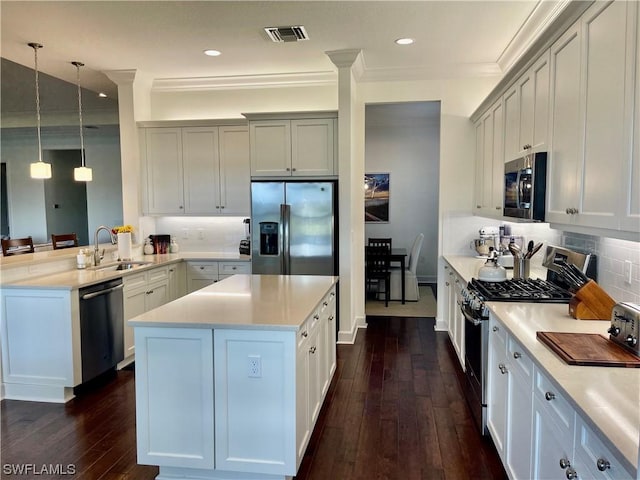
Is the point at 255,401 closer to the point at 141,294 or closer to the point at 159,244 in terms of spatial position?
the point at 141,294

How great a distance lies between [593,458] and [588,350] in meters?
0.54

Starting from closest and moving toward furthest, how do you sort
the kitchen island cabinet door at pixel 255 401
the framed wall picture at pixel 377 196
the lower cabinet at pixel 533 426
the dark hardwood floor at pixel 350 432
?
the lower cabinet at pixel 533 426 → the kitchen island cabinet door at pixel 255 401 → the dark hardwood floor at pixel 350 432 → the framed wall picture at pixel 377 196

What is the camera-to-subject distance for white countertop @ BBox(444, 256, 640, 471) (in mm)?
1146

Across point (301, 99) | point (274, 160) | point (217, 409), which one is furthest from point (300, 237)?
point (217, 409)

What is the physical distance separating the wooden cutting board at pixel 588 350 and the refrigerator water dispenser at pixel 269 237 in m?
3.15

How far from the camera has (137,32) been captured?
3732 mm

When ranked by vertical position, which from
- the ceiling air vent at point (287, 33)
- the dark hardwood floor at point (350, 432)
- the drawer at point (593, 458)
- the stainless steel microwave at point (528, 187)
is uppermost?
the ceiling air vent at point (287, 33)

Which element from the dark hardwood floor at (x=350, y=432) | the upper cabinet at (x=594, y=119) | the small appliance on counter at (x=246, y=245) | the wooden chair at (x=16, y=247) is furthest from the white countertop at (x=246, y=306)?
the wooden chair at (x=16, y=247)

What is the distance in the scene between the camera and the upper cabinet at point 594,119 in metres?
1.75

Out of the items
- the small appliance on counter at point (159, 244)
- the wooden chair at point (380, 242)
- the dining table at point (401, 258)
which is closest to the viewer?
the small appliance on counter at point (159, 244)

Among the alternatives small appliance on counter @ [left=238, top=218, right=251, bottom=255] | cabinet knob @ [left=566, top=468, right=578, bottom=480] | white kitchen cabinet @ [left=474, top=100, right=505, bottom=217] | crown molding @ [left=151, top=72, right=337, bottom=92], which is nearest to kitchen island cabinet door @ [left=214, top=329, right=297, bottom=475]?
cabinet knob @ [left=566, top=468, right=578, bottom=480]

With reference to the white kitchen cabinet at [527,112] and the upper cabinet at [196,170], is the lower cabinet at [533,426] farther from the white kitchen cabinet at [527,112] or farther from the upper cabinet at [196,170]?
the upper cabinet at [196,170]

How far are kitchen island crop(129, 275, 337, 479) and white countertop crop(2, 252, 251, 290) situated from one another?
145 centimetres

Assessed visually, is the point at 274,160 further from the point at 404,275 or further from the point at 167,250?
the point at 404,275
